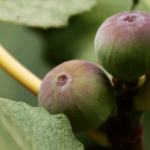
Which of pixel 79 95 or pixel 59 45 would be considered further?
pixel 59 45

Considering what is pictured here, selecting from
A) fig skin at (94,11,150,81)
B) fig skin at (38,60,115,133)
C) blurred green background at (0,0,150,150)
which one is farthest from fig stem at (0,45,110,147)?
blurred green background at (0,0,150,150)

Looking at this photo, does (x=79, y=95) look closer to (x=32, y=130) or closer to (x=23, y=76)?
(x=32, y=130)

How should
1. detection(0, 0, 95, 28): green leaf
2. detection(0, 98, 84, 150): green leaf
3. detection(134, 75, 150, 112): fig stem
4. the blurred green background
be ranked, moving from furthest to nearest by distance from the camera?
the blurred green background, detection(0, 0, 95, 28): green leaf, detection(134, 75, 150, 112): fig stem, detection(0, 98, 84, 150): green leaf

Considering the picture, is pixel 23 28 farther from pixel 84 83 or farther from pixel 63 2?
pixel 84 83

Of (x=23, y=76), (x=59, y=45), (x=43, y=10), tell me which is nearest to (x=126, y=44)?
(x=23, y=76)

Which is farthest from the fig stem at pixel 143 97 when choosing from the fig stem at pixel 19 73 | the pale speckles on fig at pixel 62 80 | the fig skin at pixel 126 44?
the fig stem at pixel 19 73

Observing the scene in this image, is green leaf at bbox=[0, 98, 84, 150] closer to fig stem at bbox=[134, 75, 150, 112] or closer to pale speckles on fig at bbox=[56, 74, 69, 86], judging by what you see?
pale speckles on fig at bbox=[56, 74, 69, 86]

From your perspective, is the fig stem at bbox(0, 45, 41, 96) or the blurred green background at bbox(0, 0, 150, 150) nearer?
the fig stem at bbox(0, 45, 41, 96)
